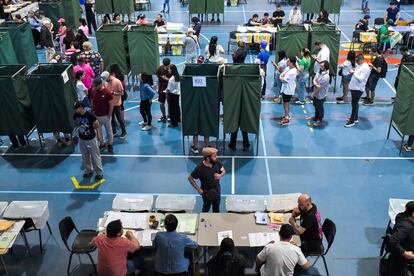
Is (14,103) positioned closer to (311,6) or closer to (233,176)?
(233,176)

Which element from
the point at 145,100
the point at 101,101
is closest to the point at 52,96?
the point at 101,101

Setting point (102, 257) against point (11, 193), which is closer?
point (102, 257)

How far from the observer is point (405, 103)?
1059 cm

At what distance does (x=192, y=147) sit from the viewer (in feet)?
37.5

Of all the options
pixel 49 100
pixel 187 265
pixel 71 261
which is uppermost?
pixel 49 100

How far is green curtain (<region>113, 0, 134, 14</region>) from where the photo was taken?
2138cm

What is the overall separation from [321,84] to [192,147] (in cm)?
383

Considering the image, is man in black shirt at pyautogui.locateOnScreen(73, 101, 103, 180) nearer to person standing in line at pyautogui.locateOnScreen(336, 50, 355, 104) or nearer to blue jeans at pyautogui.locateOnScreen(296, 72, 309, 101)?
blue jeans at pyautogui.locateOnScreen(296, 72, 309, 101)

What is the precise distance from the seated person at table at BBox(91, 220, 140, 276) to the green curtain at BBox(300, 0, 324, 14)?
18063mm

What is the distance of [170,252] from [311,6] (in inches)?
713

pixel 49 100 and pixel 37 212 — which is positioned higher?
pixel 49 100

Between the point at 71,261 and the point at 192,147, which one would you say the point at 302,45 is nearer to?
the point at 192,147

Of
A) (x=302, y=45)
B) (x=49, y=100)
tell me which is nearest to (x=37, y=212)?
(x=49, y=100)

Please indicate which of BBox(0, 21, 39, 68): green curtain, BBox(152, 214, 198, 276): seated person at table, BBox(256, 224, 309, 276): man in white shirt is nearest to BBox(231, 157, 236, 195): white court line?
BBox(152, 214, 198, 276): seated person at table
